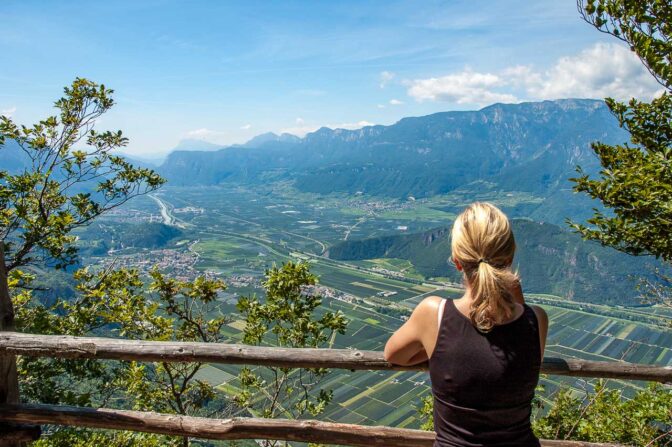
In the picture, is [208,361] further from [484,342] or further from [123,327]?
[123,327]

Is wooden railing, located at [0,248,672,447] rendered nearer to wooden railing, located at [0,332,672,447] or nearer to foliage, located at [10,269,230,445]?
wooden railing, located at [0,332,672,447]

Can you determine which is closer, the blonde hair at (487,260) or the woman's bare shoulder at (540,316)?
the blonde hair at (487,260)

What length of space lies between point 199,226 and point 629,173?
406 ft

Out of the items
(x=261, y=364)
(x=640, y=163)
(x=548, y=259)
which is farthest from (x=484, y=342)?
(x=548, y=259)

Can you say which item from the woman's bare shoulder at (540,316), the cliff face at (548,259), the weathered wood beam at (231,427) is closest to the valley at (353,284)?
the weathered wood beam at (231,427)

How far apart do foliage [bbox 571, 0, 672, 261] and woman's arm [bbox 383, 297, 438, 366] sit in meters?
4.49

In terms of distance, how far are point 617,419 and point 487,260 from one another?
283 inches

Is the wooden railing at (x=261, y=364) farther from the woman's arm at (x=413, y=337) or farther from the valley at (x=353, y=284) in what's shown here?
the valley at (x=353, y=284)

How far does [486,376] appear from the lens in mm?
1930

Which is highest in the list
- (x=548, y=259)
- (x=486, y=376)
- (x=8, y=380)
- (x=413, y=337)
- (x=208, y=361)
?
(x=413, y=337)

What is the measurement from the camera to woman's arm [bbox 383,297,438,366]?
2.07 metres

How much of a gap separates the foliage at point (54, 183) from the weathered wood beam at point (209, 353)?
14.3 feet

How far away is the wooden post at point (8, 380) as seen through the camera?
3.22 meters

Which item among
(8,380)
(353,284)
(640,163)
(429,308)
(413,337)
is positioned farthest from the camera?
(353,284)
